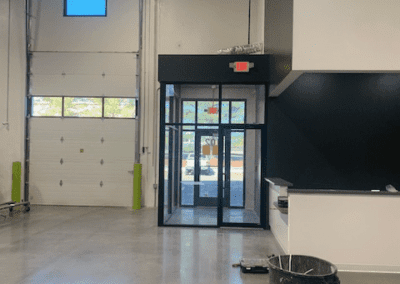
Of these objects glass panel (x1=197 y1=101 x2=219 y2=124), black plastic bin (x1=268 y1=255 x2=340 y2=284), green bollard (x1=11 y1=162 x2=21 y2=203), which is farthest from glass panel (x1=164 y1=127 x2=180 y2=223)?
green bollard (x1=11 y1=162 x2=21 y2=203)

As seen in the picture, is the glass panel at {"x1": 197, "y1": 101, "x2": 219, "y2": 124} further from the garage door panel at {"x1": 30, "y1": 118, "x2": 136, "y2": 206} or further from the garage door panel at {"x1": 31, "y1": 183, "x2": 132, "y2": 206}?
the garage door panel at {"x1": 31, "y1": 183, "x2": 132, "y2": 206}

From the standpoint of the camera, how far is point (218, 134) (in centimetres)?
643

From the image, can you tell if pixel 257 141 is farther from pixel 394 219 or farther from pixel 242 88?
pixel 394 219

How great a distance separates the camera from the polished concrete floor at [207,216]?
21.1ft

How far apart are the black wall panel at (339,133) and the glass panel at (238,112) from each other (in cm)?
77

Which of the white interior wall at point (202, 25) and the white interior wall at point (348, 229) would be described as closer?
the white interior wall at point (348, 229)

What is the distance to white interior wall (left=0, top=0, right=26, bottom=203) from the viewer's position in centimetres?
866

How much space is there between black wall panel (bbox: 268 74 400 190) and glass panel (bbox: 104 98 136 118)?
416 centimetres

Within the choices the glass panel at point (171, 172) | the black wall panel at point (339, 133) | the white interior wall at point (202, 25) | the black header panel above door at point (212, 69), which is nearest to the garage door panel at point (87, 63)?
the white interior wall at point (202, 25)

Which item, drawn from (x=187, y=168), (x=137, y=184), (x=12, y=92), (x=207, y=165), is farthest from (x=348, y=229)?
(x=12, y=92)

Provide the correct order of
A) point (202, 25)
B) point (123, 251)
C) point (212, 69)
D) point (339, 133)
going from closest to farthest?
point (123, 251) < point (339, 133) < point (212, 69) < point (202, 25)

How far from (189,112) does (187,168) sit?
114cm

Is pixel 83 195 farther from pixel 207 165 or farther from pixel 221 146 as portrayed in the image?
pixel 221 146

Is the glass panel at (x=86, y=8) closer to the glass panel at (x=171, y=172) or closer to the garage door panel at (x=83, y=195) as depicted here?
the glass panel at (x=171, y=172)
